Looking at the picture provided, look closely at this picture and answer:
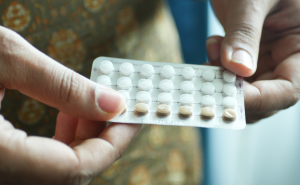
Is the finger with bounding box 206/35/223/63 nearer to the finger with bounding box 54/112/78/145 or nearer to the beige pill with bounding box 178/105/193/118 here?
the beige pill with bounding box 178/105/193/118

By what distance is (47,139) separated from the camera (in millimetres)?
299

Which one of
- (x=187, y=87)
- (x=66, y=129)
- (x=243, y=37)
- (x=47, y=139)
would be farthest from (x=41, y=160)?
(x=243, y=37)

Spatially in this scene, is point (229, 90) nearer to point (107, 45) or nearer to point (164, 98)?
point (164, 98)

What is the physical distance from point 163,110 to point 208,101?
0.08 meters

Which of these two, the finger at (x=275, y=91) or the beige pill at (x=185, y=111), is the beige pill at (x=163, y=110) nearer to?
the beige pill at (x=185, y=111)

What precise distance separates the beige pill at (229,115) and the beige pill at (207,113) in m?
0.02

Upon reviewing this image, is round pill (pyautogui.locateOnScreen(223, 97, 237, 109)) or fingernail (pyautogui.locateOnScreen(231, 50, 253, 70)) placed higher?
fingernail (pyautogui.locateOnScreen(231, 50, 253, 70))

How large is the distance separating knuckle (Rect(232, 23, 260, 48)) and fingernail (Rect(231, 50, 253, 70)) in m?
0.02

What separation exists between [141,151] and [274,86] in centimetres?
34

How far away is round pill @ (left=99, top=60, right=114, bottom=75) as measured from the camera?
0.42m

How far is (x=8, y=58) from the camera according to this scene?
0.99ft

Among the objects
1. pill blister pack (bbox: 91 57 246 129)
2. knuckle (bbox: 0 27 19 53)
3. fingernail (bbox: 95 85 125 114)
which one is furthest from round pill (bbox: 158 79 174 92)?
knuckle (bbox: 0 27 19 53)

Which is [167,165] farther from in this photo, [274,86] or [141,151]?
[274,86]

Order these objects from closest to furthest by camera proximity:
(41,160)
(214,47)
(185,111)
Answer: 1. (41,160)
2. (185,111)
3. (214,47)
